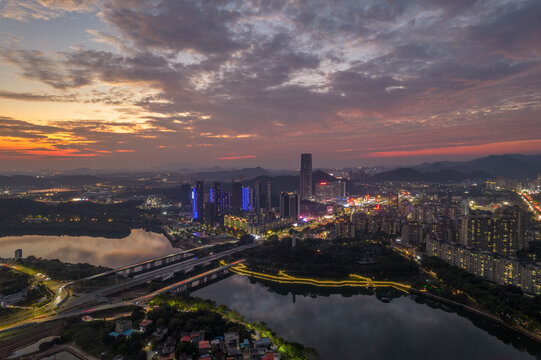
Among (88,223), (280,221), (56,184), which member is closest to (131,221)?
(88,223)

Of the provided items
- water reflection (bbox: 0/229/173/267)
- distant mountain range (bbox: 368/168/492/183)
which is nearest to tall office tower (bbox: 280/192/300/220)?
water reflection (bbox: 0/229/173/267)

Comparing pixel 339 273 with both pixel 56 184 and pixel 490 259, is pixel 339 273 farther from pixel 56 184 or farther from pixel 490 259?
pixel 56 184

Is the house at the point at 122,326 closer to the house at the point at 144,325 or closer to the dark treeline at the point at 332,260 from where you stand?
the house at the point at 144,325

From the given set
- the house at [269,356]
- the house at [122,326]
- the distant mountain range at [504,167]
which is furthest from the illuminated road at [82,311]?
the distant mountain range at [504,167]

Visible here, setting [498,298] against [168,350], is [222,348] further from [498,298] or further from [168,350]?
[498,298]

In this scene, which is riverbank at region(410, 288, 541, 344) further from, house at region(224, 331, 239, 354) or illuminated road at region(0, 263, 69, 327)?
illuminated road at region(0, 263, 69, 327)

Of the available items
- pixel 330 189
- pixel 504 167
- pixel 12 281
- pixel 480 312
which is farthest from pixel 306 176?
pixel 504 167
